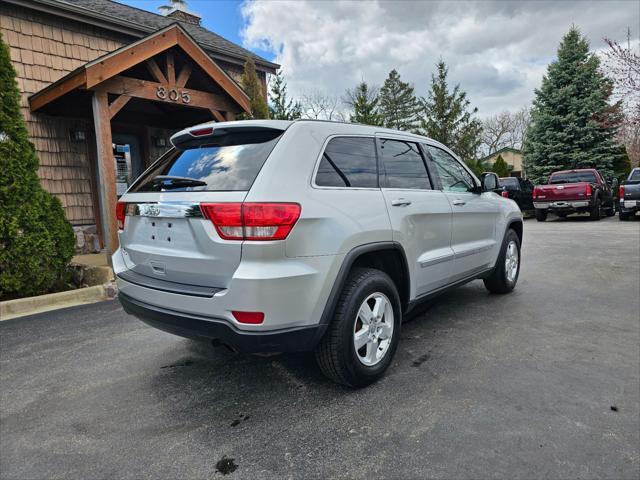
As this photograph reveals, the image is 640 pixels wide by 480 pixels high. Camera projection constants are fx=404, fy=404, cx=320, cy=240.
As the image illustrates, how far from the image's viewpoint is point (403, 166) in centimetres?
334

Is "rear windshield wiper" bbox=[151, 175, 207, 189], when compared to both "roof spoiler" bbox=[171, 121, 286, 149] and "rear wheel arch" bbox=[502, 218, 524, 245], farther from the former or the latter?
"rear wheel arch" bbox=[502, 218, 524, 245]

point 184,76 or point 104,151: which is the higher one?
point 184,76

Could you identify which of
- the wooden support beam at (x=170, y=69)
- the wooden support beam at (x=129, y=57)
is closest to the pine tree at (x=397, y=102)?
the wooden support beam at (x=170, y=69)

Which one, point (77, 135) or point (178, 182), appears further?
point (77, 135)

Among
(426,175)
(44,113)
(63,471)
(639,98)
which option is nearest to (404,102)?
(639,98)

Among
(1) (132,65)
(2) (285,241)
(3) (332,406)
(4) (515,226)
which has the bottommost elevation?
(3) (332,406)

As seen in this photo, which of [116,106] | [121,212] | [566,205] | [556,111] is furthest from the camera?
[556,111]

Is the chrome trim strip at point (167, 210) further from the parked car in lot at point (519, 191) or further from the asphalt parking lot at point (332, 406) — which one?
the parked car in lot at point (519, 191)

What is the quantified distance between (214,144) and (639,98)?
11.4 m

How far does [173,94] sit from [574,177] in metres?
13.9

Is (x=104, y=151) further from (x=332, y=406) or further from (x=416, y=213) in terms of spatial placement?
(x=332, y=406)

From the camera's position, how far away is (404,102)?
3538 centimetres

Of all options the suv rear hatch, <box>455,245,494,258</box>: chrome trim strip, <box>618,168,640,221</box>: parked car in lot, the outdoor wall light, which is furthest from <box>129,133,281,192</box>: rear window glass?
<box>618,168,640,221</box>: parked car in lot

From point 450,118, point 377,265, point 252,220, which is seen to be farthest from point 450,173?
point 450,118
